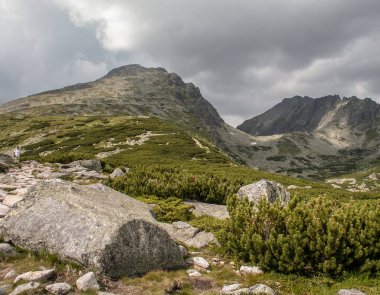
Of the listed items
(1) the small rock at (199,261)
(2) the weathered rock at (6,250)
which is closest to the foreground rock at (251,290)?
(1) the small rock at (199,261)

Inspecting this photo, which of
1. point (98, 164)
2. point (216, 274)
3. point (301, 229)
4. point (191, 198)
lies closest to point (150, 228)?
point (216, 274)

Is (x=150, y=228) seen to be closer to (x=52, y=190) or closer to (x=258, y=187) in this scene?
(x=52, y=190)

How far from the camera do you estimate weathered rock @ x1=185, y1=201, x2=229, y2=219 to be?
19328 mm

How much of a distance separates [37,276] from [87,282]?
1.26m

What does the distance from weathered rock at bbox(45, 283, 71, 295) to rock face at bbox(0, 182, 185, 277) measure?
41.4 inches

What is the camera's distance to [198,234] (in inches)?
605

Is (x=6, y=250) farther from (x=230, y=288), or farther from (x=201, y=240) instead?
(x=201, y=240)

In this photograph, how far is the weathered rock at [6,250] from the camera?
35.3 ft

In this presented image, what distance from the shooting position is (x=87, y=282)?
917 centimetres

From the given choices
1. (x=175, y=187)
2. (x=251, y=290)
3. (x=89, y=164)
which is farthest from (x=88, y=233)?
(x=89, y=164)

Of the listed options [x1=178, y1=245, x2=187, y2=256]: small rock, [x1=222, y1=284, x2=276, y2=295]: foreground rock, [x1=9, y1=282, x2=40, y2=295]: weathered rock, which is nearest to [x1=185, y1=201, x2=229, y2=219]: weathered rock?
[x1=178, y1=245, x2=187, y2=256]: small rock

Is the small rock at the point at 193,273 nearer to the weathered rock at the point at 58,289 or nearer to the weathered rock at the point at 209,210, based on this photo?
the weathered rock at the point at 58,289

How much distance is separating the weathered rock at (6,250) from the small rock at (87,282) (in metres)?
2.85

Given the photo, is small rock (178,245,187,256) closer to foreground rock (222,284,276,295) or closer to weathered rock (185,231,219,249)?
weathered rock (185,231,219,249)
